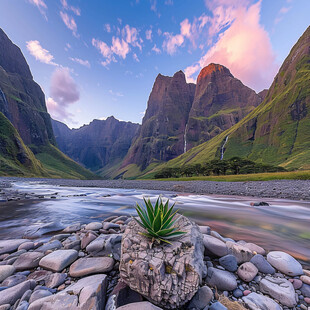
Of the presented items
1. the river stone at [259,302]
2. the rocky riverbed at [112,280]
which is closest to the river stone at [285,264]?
the rocky riverbed at [112,280]

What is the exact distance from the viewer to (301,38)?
159m

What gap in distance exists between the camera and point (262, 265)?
12.5 ft

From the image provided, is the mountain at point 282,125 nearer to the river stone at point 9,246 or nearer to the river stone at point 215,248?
the river stone at point 215,248

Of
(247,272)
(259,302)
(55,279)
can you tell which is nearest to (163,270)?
(259,302)

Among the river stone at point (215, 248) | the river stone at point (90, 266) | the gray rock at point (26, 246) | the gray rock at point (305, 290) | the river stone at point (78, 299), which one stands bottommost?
the gray rock at point (26, 246)

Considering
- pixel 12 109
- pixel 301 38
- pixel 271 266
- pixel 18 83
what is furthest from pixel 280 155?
pixel 18 83

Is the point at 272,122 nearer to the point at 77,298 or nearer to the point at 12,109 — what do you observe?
the point at 77,298

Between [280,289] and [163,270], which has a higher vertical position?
[163,270]

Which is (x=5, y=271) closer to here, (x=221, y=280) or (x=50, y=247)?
(x=50, y=247)

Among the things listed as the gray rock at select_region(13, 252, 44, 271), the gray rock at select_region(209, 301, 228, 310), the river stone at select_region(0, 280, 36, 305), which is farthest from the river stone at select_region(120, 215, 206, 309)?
the gray rock at select_region(13, 252, 44, 271)

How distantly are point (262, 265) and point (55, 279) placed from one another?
510 cm

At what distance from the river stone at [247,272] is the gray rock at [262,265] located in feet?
0.79

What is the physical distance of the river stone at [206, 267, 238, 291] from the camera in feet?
10.5

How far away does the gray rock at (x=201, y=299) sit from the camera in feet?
8.99
